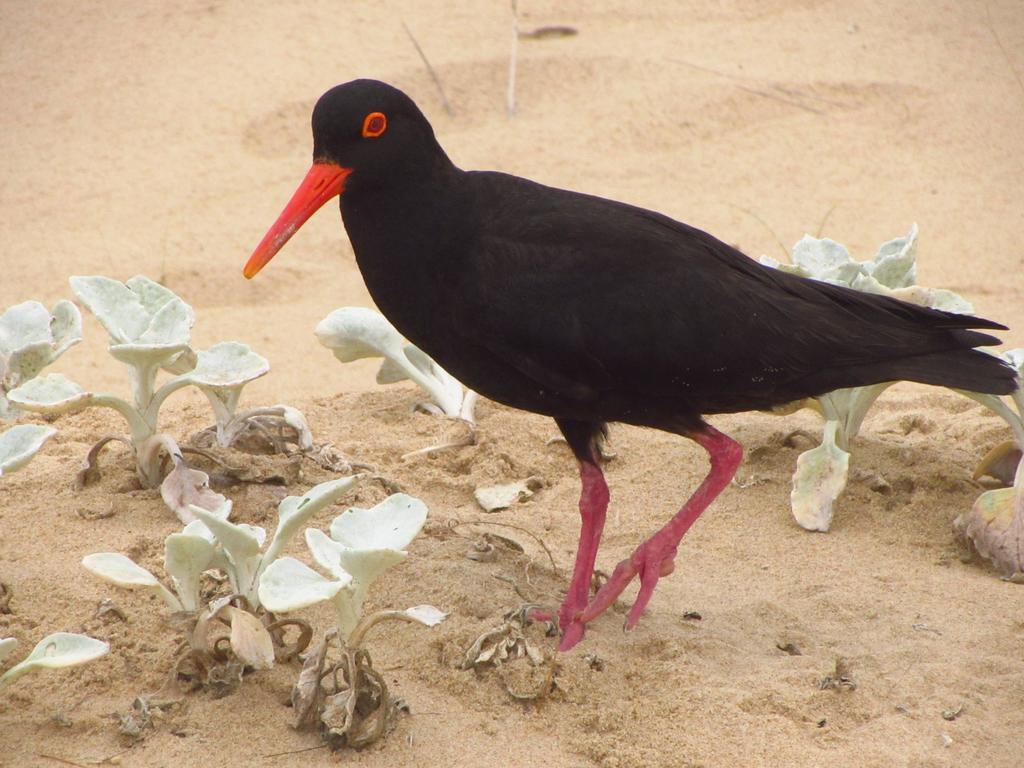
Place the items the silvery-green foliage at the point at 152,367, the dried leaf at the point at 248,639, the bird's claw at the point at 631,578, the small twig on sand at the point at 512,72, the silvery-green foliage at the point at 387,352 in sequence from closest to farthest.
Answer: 1. the dried leaf at the point at 248,639
2. the bird's claw at the point at 631,578
3. the silvery-green foliage at the point at 152,367
4. the silvery-green foliage at the point at 387,352
5. the small twig on sand at the point at 512,72

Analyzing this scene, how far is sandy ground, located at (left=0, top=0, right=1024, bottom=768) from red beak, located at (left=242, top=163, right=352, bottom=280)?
853 mm

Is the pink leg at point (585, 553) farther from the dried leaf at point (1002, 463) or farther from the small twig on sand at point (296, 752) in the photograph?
the dried leaf at point (1002, 463)

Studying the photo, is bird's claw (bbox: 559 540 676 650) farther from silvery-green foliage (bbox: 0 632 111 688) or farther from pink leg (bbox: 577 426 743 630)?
silvery-green foliage (bbox: 0 632 111 688)

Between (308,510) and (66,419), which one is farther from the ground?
(308,510)

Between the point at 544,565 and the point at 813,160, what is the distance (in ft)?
16.3

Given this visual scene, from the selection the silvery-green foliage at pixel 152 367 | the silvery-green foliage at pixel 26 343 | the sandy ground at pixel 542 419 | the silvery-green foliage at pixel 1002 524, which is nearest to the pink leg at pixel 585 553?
the sandy ground at pixel 542 419

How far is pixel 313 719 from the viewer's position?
309 centimetres

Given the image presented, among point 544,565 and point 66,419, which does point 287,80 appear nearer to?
point 66,419

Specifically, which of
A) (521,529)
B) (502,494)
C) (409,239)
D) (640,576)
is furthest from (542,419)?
(409,239)

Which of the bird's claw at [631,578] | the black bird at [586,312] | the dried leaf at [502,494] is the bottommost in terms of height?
the dried leaf at [502,494]

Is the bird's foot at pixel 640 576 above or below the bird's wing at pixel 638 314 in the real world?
below

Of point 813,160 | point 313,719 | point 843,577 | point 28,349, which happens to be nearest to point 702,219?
point 813,160

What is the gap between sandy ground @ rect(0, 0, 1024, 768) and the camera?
326 cm

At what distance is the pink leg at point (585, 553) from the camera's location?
3.71m
